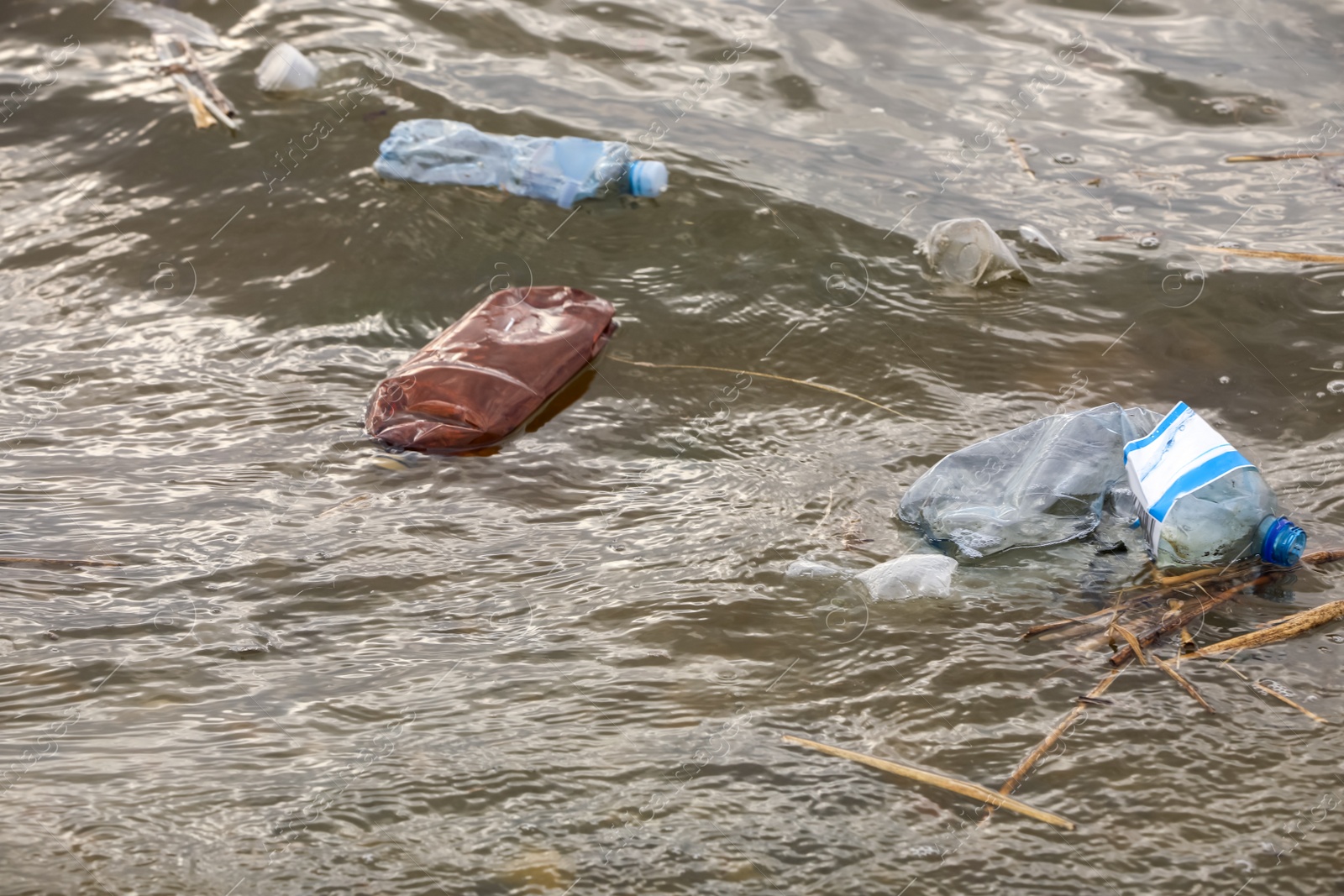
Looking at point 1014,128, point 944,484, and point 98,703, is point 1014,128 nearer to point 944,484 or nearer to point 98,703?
point 944,484

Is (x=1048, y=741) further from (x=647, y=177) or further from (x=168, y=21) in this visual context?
(x=168, y=21)

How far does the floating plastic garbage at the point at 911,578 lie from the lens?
2205 millimetres

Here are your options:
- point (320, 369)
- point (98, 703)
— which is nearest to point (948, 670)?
point (98, 703)

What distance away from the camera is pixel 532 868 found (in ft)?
5.56

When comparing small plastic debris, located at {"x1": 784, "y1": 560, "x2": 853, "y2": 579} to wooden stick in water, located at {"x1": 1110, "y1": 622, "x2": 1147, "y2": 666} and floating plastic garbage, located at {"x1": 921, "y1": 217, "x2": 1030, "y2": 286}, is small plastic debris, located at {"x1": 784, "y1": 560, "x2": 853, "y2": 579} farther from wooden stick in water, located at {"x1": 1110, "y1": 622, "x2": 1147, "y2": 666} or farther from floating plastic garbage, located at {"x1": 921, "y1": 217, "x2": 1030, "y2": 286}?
floating plastic garbage, located at {"x1": 921, "y1": 217, "x2": 1030, "y2": 286}

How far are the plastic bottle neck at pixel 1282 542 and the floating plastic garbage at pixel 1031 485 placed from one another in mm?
287

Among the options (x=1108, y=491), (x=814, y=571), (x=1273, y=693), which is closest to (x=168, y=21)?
(x=814, y=571)

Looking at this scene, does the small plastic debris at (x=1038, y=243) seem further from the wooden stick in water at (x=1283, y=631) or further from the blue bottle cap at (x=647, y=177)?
the wooden stick in water at (x=1283, y=631)

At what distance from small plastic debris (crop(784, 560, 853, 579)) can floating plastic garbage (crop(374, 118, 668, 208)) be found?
1.79 m

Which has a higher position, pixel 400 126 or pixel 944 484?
pixel 400 126

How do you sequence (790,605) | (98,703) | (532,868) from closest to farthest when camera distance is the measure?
1. (532,868)
2. (98,703)
3. (790,605)

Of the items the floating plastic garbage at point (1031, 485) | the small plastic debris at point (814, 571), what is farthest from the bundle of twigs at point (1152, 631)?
the small plastic debris at point (814, 571)

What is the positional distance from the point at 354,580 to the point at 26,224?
241 cm

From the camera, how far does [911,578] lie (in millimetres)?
2221
